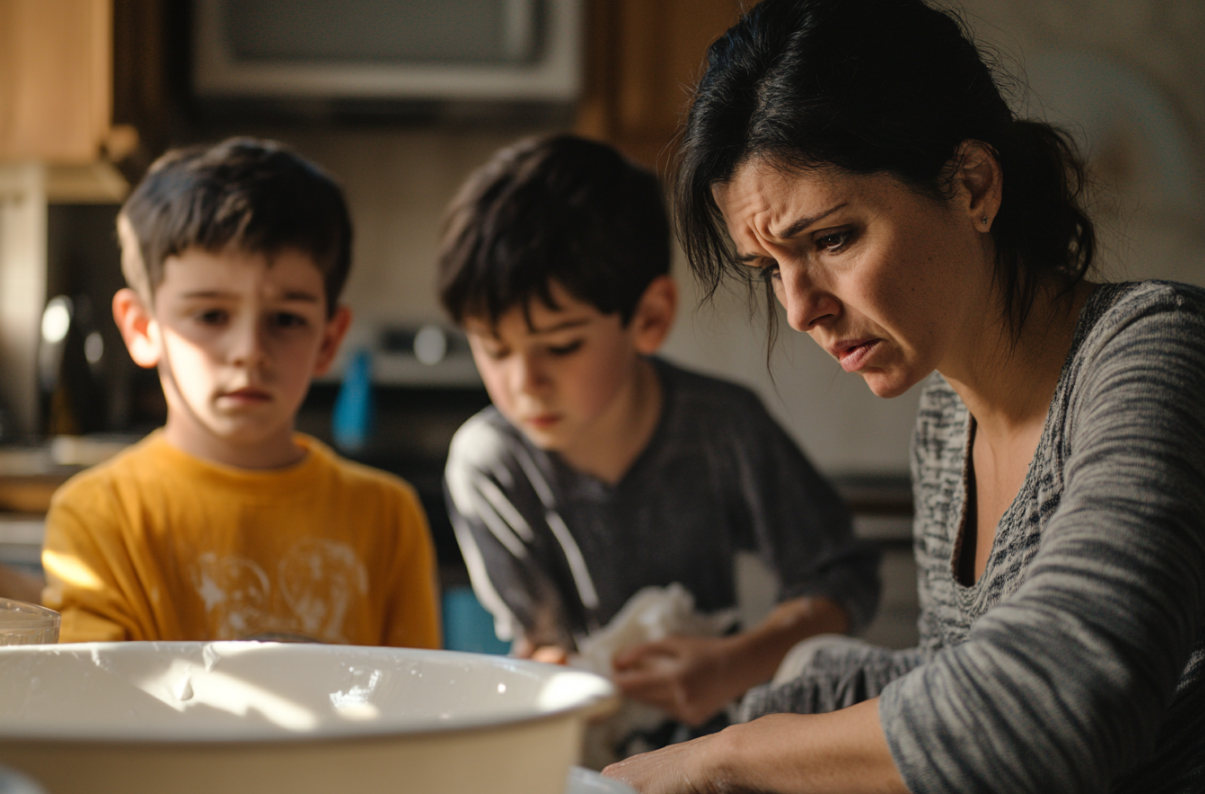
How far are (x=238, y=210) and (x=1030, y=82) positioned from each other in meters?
Result: 2.33

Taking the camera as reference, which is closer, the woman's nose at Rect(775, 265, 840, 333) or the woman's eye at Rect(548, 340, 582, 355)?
the woman's nose at Rect(775, 265, 840, 333)

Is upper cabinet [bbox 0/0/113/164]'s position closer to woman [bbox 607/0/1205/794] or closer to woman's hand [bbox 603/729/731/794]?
woman [bbox 607/0/1205/794]

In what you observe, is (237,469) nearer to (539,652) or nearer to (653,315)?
(539,652)

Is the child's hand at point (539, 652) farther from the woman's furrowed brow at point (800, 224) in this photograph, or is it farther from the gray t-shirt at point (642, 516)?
the woman's furrowed brow at point (800, 224)

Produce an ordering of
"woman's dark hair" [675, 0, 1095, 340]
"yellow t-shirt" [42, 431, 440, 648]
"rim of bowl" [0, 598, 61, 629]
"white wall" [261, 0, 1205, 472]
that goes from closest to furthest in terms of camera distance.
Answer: "rim of bowl" [0, 598, 61, 629], "woman's dark hair" [675, 0, 1095, 340], "yellow t-shirt" [42, 431, 440, 648], "white wall" [261, 0, 1205, 472]

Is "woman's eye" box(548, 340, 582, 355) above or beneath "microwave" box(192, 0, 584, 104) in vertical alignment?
beneath

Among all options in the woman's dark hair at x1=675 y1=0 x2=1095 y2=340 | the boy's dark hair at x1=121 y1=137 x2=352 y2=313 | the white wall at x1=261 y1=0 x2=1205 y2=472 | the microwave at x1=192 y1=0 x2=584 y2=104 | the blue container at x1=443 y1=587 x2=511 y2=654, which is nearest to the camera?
the woman's dark hair at x1=675 y1=0 x2=1095 y2=340

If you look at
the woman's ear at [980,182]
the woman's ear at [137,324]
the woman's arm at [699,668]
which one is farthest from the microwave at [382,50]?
the woman's ear at [980,182]

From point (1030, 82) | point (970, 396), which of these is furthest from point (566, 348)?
point (1030, 82)

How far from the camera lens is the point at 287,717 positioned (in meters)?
0.41

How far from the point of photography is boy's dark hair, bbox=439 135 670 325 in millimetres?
1161

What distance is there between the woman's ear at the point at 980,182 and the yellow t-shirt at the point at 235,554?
2.12 feet

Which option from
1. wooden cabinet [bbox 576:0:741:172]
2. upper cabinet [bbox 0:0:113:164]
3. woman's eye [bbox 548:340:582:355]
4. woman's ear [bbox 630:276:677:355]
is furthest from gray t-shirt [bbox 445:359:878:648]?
upper cabinet [bbox 0:0:113:164]

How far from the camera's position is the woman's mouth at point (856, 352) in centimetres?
68
